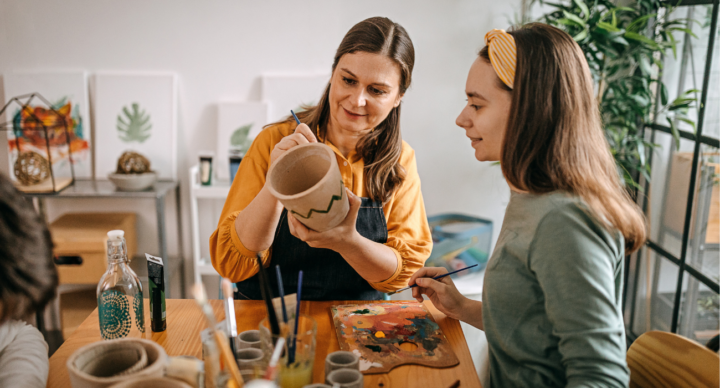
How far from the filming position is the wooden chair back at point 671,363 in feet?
2.82

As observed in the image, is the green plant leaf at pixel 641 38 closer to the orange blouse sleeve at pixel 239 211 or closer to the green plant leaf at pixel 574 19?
the green plant leaf at pixel 574 19

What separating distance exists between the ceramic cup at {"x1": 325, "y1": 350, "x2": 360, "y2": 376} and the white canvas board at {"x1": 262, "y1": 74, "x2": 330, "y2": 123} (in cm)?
190

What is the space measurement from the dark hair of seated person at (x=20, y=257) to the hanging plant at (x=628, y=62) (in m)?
1.88

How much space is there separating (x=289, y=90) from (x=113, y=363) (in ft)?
6.63

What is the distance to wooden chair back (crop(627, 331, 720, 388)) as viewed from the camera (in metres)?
0.86

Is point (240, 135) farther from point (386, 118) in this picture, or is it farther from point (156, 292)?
point (156, 292)

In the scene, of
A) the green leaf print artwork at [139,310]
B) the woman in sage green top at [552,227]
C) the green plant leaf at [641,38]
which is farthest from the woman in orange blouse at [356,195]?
the green plant leaf at [641,38]

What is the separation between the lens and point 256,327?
3.52 feet

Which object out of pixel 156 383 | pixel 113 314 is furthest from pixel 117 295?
pixel 156 383

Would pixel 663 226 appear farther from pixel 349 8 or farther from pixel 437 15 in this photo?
pixel 349 8

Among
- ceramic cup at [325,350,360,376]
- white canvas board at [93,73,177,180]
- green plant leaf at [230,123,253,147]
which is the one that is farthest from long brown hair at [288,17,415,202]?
white canvas board at [93,73,177,180]

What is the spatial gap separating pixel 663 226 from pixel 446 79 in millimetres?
1213

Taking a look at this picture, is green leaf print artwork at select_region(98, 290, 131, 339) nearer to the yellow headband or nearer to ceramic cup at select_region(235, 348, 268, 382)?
ceramic cup at select_region(235, 348, 268, 382)

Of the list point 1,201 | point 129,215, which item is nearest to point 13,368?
point 1,201
